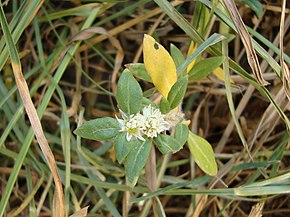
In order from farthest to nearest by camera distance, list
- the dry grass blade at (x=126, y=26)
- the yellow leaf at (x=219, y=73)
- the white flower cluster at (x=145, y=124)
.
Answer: the dry grass blade at (x=126, y=26) → the yellow leaf at (x=219, y=73) → the white flower cluster at (x=145, y=124)

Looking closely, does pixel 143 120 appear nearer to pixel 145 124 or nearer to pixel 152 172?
pixel 145 124

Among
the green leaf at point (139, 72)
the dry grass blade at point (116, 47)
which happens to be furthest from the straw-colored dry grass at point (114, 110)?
the green leaf at point (139, 72)

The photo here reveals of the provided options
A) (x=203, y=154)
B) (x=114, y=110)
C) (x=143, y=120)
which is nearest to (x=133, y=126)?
(x=143, y=120)

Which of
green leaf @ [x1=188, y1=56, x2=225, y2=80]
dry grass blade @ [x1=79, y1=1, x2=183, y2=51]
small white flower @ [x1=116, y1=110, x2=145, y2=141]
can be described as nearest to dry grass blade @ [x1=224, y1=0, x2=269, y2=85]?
green leaf @ [x1=188, y1=56, x2=225, y2=80]

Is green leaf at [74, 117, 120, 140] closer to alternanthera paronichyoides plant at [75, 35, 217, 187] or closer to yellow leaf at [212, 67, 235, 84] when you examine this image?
alternanthera paronichyoides plant at [75, 35, 217, 187]

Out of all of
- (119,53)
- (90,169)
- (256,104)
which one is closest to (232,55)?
(256,104)

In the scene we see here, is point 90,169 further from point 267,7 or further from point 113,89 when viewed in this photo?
point 267,7

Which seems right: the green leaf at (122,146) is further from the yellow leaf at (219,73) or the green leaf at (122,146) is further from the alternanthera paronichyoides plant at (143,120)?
the yellow leaf at (219,73)
